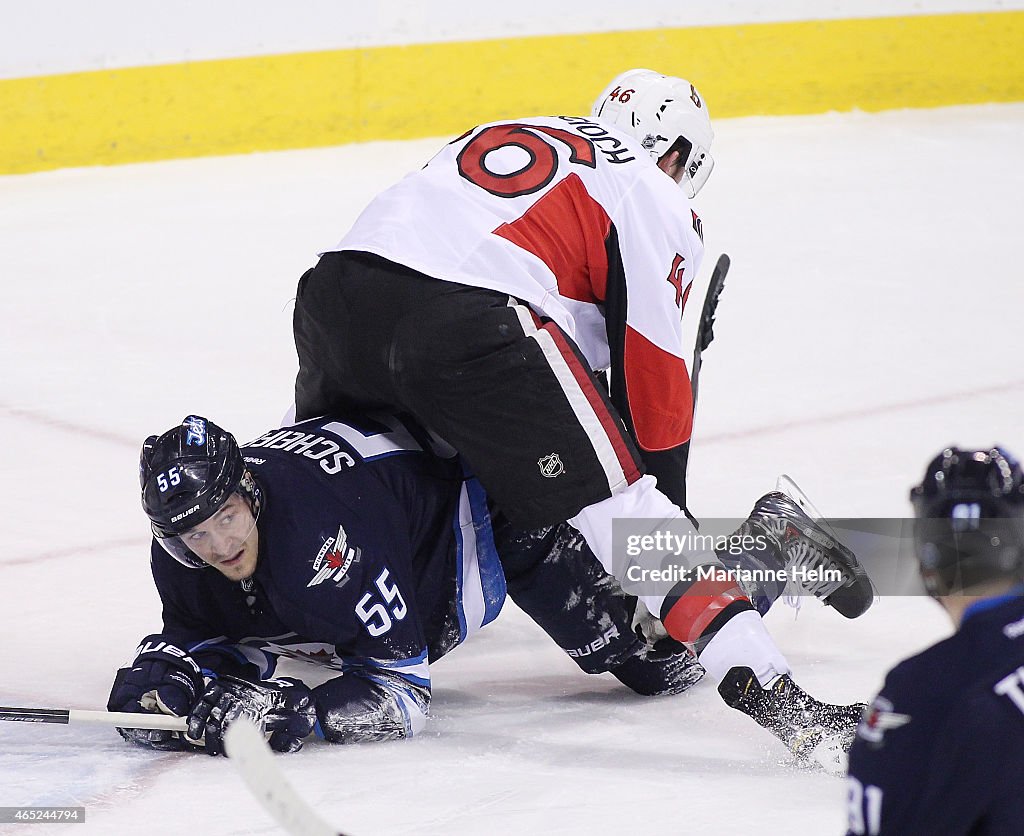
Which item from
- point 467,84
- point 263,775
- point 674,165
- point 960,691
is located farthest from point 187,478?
point 467,84

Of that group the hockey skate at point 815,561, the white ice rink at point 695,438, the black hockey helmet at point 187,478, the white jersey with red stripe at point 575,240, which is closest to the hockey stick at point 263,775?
the white ice rink at point 695,438

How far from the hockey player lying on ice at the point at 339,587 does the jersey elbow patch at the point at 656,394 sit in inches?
7.8

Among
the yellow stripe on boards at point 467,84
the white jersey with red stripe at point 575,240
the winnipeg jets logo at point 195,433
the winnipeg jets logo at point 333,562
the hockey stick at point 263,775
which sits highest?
the yellow stripe on boards at point 467,84

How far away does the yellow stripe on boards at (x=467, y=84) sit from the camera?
605 cm

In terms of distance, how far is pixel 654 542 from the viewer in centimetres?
226

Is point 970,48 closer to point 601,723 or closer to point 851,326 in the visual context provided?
point 851,326

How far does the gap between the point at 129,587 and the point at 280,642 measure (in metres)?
0.64

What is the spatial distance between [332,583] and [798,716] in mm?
654

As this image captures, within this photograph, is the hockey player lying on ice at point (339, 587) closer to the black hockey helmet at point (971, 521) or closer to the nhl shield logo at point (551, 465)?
the nhl shield logo at point (551, 465)

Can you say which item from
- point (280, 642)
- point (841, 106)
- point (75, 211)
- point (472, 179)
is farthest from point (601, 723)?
point (841, 106)

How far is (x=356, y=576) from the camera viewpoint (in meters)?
2.23

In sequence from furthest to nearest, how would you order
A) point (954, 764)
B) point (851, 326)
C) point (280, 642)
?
point (851, 326)
point (280, 642)
point (954, 764)

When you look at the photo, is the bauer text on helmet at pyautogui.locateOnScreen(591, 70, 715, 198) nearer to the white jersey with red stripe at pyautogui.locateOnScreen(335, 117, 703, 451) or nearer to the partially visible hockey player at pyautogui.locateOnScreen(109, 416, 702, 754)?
the white jersey with red stripe at pyautogui.locateOnScreen(335, 117, 703, 451)

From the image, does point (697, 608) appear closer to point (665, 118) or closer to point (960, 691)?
point (665, 118)
